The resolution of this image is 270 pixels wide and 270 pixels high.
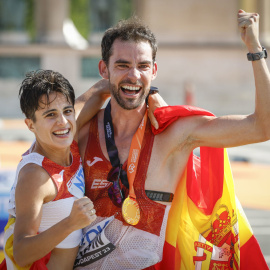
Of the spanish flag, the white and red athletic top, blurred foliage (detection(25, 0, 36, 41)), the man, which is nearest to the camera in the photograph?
the white and red athletic top

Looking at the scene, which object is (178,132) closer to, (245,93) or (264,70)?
(264,70)

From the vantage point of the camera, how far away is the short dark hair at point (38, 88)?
2.93 meters

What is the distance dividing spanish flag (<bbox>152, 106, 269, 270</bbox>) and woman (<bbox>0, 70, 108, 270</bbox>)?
58 cm

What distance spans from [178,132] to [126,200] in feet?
1.69

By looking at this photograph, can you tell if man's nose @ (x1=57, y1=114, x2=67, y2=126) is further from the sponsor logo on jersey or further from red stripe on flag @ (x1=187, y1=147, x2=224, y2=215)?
red stripe on flag @ (x1=187, y1=147, x2=224, y2=215)

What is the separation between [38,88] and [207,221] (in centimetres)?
130

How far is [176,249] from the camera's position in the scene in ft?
10.9

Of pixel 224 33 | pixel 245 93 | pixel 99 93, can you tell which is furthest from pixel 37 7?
pixel 99 93

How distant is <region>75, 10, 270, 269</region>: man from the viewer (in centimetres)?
303

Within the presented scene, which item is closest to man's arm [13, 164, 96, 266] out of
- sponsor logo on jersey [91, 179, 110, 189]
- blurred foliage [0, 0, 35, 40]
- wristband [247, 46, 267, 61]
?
sponsor logo on jersey [91, 179, 110, 189]

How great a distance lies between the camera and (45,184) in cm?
280

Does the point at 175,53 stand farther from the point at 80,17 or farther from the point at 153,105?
the point at 153,105

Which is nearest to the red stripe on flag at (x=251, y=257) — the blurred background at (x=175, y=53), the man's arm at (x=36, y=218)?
the man's arm at (x=36, y=218)

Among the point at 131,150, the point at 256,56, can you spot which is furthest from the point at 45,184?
the point at 256,56
